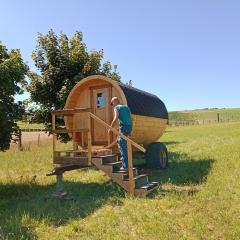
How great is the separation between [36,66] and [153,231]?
14165 millimetres

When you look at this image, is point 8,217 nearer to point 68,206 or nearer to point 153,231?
point 68,206

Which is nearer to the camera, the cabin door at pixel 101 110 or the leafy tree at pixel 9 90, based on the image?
the leafy tree at pixel 9 90

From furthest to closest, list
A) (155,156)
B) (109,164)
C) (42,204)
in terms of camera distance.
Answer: (155,156) → (109,164) → (42,204)

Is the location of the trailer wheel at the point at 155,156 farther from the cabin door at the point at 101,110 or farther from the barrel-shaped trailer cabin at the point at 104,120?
the cabin door at the point at 101,110

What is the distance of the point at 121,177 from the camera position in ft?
34.8

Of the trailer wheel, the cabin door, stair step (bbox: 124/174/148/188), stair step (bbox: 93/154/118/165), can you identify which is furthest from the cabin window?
stair step (bbox: 124/174/148/188)

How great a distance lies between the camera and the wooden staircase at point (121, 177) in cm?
1025

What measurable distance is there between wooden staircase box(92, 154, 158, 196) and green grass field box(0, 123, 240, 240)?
253 millimetres

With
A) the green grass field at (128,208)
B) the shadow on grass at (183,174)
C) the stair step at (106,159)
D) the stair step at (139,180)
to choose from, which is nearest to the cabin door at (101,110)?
the green grass field at (128,208)

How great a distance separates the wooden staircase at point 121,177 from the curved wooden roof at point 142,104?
8.04 ft

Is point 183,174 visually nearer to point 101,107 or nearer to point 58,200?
point 101,107

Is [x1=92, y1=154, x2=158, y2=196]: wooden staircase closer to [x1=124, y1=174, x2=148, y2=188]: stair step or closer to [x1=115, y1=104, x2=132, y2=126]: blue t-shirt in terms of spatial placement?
[x1=124, y1=174, x2=148, y2=188]: stair step

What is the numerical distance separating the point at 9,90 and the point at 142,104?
4864mm

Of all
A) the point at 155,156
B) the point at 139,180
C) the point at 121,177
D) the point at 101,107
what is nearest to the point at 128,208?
the point at 121,177
